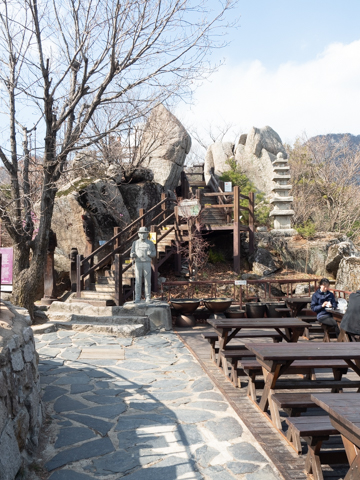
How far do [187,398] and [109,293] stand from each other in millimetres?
6661

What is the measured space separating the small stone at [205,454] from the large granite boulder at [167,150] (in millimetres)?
17624

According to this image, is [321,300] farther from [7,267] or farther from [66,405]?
[7,267]

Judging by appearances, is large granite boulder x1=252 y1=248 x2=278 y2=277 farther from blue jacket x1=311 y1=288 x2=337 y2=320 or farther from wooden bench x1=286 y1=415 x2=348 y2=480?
wooden bench x1=286 y1=415 x2=348 y2=480

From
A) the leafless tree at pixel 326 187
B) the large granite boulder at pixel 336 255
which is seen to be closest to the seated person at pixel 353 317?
the large granite boulder at pixel 336 255

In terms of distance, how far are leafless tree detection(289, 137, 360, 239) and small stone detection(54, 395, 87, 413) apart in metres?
19.2

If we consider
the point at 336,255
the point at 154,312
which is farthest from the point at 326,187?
the point at 154,312

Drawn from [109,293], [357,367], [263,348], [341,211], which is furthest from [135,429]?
[341,211]

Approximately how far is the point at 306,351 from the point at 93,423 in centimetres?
236

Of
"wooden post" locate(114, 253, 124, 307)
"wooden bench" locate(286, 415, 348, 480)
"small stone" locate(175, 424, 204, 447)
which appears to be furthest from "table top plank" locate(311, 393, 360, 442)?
"wooden post" locate(114, 253, 124, 307)

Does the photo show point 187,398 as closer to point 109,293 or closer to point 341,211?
point 109,293

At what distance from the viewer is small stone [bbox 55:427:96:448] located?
405 cm

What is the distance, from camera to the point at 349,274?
15.2 m

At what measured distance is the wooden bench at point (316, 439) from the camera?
10.6 feet

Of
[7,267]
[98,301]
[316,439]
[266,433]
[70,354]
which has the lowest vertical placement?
[70,354]
